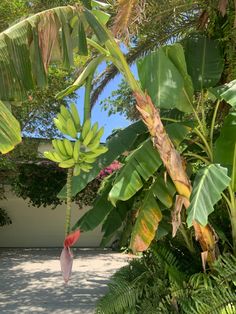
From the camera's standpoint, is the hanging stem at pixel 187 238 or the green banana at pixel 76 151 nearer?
the green banana at pixel 76 151

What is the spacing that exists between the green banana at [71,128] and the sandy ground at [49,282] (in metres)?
4.65

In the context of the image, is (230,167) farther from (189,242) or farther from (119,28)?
(119,28)

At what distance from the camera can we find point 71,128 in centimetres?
360

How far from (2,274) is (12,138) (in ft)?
29.6

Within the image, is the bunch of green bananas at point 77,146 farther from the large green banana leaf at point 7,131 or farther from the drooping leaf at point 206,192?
the drooping leaf at point 206,192

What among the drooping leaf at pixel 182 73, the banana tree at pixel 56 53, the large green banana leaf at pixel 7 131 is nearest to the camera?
the large green banana leaf at pixel 7 131

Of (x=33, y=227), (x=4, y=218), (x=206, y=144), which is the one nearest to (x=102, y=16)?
(x=206, y=144)

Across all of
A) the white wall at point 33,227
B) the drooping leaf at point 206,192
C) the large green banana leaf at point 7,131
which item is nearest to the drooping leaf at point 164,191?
the drooping leaf at point 206,192

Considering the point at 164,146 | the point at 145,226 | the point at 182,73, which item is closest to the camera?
the point at 164,146

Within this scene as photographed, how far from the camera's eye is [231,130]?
15.4 feet

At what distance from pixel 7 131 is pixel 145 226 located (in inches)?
74.2

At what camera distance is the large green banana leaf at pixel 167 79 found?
181 inches

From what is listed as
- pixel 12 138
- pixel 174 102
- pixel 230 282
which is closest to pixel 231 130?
pixel 174 102

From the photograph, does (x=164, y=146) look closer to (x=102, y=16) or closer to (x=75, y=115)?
(x=75, y=115)
